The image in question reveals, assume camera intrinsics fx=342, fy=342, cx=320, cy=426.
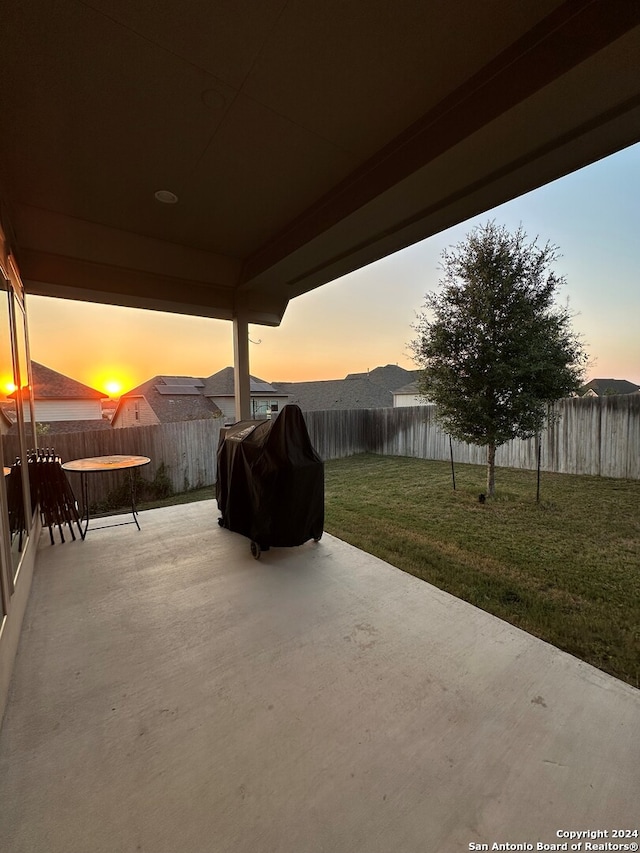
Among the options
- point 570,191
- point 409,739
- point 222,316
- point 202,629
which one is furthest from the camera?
point 222,316

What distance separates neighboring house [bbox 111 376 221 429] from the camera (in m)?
15.2

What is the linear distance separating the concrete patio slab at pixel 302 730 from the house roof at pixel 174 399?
43.9 feet

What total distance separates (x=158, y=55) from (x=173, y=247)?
84.3 inches

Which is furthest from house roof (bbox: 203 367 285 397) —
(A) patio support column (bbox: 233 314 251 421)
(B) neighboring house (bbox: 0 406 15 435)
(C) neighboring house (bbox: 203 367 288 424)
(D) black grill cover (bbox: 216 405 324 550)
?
(B) neighboring house (bbox: 0 406 15 435)

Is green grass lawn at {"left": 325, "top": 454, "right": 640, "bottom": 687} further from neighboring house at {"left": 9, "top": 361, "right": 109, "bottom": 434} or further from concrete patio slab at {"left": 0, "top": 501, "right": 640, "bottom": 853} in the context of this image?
neighboring house at {"left": 9, "top": 361, "right": 109, "bottom": 434}

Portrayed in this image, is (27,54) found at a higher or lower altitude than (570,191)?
lower

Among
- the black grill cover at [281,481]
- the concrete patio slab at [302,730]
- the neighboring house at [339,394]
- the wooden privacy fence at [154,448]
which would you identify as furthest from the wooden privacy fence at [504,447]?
the neighboring house at [339,394]

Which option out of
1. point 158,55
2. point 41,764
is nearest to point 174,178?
point 158,55

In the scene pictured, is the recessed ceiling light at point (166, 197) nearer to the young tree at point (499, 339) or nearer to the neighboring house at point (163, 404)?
the young tree at point (499, 339)

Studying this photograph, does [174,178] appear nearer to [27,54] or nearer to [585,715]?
[27,54]

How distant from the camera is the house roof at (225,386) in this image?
18.1m

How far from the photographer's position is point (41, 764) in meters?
1.27

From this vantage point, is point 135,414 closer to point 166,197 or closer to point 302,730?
point 166,197

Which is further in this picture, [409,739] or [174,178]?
[174,178]
